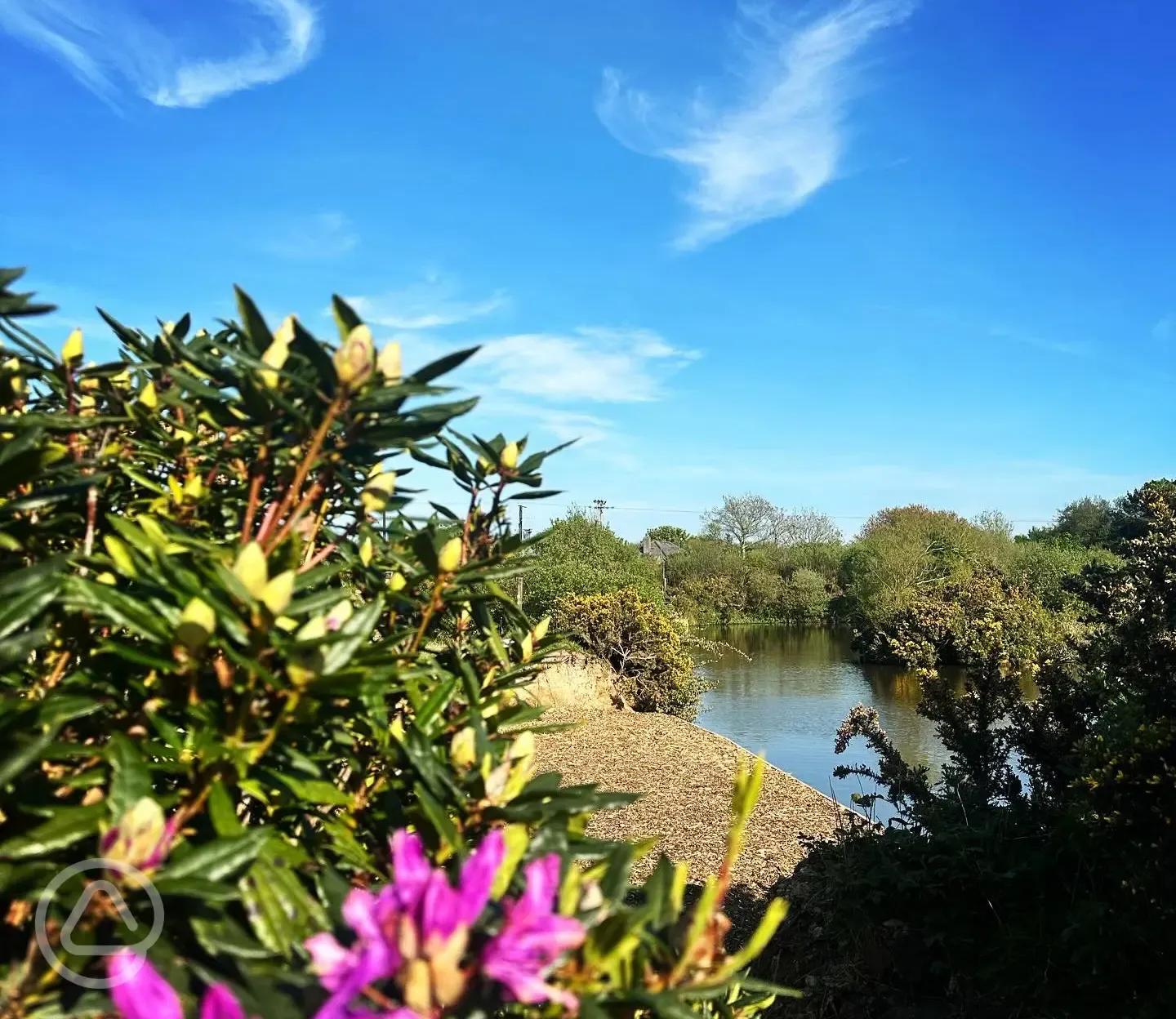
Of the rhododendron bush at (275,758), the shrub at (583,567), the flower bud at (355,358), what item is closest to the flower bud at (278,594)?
the rhododendron bush at (275,758)

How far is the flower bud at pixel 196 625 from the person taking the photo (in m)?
0.83

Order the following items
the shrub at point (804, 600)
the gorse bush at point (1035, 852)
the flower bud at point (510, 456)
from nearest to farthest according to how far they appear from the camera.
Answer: the flower bud at point (510, 456) → the gorse bush at point (1035, 852) → the shrub at point (804, 600)

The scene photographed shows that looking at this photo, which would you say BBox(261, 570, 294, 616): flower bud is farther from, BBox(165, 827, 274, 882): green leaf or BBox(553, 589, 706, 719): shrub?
BBox(553, 589, 706, 719): shrub

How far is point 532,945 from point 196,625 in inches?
17.7

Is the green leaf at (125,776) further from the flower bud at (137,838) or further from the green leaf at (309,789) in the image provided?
the green leaf at (309,789)

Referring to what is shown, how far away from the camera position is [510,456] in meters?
→ 1.39

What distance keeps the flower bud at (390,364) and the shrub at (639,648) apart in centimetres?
1187

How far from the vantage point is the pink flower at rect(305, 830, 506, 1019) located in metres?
0.59

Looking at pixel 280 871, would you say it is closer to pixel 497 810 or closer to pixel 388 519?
pixel 497 810

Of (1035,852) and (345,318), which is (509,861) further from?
(1035,852)

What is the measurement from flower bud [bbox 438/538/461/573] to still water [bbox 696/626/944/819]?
5.59 meters

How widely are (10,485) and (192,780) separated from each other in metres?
0.39

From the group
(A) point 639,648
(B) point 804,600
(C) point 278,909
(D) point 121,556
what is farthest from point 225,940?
(B) point 804,600

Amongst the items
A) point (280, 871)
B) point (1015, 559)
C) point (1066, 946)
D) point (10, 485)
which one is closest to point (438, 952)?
point (280, 871)
